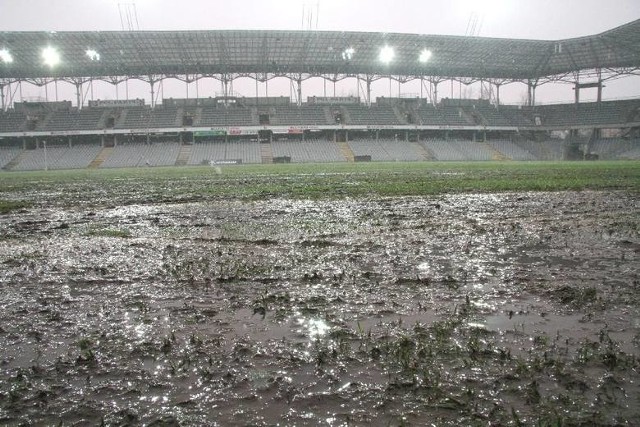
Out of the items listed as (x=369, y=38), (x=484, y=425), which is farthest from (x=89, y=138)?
(x=484, y=425)

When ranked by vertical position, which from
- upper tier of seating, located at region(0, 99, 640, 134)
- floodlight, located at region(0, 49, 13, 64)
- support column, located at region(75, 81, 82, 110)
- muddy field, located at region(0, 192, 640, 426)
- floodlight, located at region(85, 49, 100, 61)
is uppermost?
floodlight, located at region(85, 49, 100, 61)

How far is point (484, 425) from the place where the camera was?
1.95 meters

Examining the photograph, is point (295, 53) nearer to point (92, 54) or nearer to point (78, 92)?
point (92, 54)

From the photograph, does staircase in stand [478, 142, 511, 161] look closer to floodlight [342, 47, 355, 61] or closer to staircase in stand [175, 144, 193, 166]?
floodlight [342, 47, 355, 61]

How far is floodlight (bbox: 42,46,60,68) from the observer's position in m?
56.7

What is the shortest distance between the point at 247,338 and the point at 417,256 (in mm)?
2944

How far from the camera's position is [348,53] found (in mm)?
62375

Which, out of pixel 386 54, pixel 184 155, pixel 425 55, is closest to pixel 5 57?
pixel 184 155

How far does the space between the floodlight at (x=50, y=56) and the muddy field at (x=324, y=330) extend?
62.4 m

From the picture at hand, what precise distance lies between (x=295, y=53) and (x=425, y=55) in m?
18.8

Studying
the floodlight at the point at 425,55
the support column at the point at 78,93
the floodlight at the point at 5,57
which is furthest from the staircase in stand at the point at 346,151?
the floodlight at the point at 5,57

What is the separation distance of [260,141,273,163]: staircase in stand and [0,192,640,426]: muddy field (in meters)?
57.1

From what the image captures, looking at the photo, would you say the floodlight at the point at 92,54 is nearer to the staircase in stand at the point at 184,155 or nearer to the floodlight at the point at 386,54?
the staircase in stand at the point at 184,155

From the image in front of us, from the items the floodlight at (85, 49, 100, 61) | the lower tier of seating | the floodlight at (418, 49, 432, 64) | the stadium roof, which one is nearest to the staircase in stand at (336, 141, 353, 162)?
the lower tier of seating
